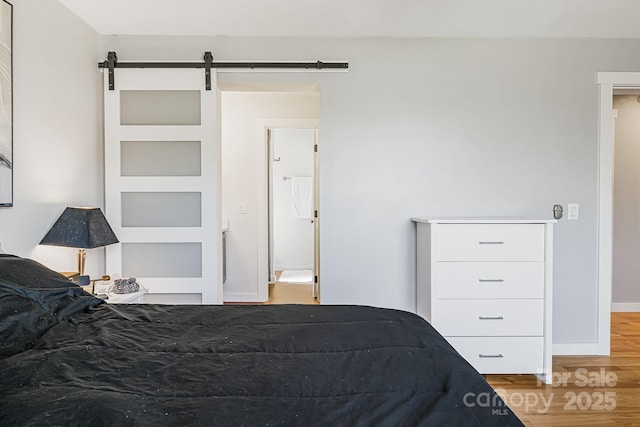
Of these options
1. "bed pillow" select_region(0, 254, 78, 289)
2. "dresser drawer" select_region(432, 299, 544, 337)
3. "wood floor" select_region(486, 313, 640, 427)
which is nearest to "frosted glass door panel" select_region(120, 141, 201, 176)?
"bed pillow" select_region(0, 254, 78, 289)

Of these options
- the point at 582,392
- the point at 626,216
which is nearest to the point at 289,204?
the point at 626,216

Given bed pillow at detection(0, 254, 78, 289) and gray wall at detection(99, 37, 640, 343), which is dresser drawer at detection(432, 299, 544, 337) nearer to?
gray wall at detection(99, 37, 640, 343)

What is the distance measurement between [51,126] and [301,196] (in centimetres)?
496

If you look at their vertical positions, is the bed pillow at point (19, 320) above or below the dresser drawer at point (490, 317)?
above

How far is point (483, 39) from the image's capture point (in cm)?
317

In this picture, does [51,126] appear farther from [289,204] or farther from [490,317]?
[289,204]

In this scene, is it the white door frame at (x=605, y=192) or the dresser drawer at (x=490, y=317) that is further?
the white door frame at (x=605, y=192)

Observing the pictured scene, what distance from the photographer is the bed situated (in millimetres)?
851

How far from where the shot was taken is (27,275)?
1.53m

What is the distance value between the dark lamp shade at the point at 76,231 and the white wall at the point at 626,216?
487 cm

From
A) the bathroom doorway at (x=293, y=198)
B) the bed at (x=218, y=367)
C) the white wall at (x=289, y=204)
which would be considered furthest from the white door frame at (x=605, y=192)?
the white wall at (x=289, y=204)

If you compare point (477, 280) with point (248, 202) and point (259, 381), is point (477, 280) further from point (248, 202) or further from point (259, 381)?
point (248, 202)

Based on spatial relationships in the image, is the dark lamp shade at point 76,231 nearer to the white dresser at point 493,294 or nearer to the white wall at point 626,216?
the white dresser at point 493,294

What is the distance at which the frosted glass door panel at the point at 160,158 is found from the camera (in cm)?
313
